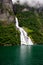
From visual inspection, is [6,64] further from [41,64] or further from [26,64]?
[41,64]

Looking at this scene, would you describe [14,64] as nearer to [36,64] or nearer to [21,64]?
[21,64]

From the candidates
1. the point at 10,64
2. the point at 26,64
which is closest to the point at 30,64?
the point at 26,64

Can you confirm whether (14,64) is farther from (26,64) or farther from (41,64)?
(41,64)

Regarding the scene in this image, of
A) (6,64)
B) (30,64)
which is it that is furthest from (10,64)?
(30,64)

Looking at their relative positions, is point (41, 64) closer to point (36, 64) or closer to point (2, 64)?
point (36, 64)

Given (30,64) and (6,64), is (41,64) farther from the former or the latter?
(6,64)

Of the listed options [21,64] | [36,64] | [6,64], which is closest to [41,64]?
[36,64]
